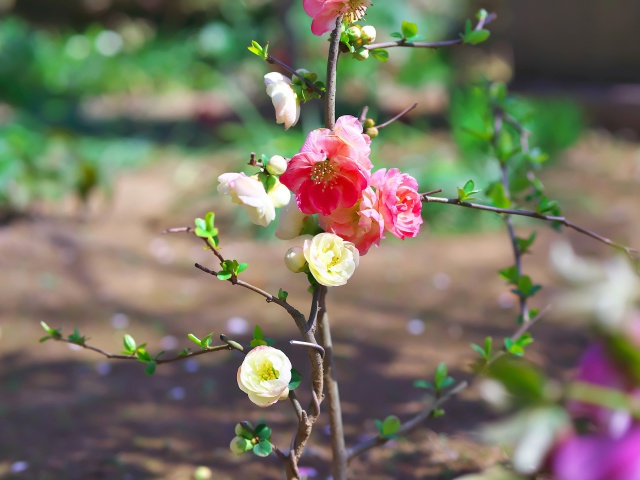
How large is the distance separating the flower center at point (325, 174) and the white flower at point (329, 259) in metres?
0.07

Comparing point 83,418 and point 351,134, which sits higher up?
point 351,134

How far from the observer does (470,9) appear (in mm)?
7254

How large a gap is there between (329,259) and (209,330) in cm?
170

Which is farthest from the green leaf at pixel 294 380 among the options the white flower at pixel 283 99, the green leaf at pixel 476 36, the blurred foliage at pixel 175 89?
the blurred foliage at pixel 175 89

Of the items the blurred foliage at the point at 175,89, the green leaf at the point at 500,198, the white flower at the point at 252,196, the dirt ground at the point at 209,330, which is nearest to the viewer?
the white flower at the point at 252,196

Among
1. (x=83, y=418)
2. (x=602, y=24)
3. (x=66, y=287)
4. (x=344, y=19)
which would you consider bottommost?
(x=66, y=287)

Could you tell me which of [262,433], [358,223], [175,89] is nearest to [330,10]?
[358,223]

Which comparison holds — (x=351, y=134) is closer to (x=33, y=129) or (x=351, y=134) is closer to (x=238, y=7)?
(x=33, y=129)

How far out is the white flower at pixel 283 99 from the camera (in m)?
0.94

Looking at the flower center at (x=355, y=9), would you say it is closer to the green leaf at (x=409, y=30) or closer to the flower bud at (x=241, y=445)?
the green leaf at (x=409, y=30)

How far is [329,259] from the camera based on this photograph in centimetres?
92

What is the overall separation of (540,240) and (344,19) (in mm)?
2510

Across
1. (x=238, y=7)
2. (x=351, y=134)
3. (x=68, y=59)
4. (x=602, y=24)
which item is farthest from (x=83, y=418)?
(x=238, y=7)

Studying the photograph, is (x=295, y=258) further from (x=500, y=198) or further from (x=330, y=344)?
(x=500, y=198)
